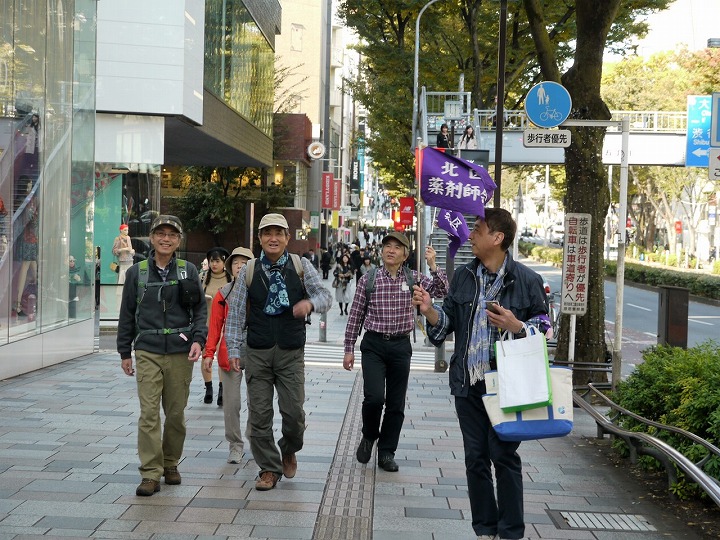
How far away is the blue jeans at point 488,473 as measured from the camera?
202 inches

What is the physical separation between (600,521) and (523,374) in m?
2.05

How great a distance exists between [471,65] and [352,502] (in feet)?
92.5

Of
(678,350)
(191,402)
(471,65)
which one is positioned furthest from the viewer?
(471,65)

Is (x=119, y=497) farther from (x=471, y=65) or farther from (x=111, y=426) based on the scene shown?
(x=471, y=65)

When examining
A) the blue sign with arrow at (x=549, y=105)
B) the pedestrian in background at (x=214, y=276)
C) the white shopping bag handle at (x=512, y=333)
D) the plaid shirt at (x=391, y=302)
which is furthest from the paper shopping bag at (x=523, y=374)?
the blue sign with arrow at (x=549, y=105)

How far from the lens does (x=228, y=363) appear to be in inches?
313

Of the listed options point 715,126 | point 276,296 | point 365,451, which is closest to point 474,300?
point 276,296

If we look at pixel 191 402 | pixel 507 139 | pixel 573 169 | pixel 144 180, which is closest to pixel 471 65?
pixel 507 139

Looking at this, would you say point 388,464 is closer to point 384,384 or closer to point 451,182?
point 384,384

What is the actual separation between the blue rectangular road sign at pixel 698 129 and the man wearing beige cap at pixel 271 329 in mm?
20980

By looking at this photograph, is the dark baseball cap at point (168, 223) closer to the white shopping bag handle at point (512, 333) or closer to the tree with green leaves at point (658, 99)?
the white shopping bag handle at point (512, 333)

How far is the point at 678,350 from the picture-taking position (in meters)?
8.79

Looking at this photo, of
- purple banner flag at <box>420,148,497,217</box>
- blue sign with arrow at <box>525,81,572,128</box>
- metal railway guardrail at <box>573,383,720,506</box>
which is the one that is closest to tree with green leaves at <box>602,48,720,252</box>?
blue sign with arrow at <box>525,81,572,128</box>

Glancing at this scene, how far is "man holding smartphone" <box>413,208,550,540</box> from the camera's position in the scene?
5.13 meters
